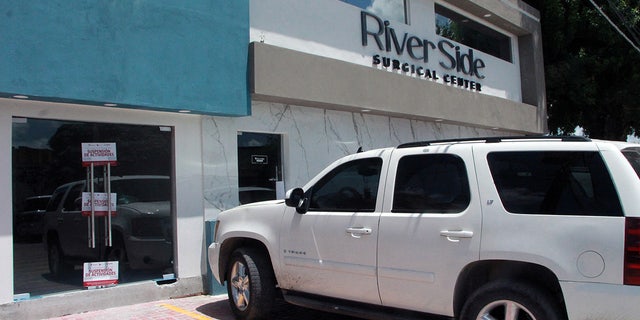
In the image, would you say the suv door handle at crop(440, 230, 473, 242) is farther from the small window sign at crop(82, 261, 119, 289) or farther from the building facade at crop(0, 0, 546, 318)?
the small window sign at crop(82, 261, 119, 289)

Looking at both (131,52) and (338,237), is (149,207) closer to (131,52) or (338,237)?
(131,52)

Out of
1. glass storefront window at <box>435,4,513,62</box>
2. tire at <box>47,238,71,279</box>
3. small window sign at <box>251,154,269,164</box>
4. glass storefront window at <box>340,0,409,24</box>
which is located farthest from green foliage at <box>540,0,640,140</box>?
tire at <box>47,238,71,279</box>

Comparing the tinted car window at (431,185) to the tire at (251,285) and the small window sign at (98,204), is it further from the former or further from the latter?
the small window sign at (98,204)

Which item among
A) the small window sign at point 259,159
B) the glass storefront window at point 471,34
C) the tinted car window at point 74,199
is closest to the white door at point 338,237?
the tinted car window at point 74,199

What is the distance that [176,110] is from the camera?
797 centimetres

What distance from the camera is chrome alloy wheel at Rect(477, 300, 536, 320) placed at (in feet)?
14.4

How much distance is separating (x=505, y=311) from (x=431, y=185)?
50.7 inches

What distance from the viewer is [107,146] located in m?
7.58

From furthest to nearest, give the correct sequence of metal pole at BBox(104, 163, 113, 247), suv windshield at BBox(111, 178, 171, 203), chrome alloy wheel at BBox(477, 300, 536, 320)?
suv windshield at BBox(111, 178, 171, 203) < metal pole at BBox(104, 163, 113, 247) < chrome alloy wheel at BBox(477, 300, 536, 320)

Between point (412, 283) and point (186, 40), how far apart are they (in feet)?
16.0

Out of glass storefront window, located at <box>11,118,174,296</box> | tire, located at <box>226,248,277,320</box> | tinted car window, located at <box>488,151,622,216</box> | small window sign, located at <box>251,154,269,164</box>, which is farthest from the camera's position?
small window sign, located at <box>251,154,269,164</box>

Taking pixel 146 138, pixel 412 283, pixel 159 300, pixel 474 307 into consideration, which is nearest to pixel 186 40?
pixel 146 138

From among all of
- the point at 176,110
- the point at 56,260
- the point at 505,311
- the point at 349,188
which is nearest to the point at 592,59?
the point at 176,110

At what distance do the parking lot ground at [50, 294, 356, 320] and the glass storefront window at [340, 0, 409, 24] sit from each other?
6.61 m
